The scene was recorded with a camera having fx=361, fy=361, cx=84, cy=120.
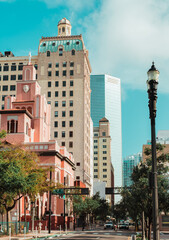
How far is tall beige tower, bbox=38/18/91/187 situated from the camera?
356 feet

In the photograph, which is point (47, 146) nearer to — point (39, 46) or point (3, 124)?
point (3, 124)

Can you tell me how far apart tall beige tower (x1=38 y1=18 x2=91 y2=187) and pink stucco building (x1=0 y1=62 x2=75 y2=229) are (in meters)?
23.1

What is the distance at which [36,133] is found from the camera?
7612 centimetres

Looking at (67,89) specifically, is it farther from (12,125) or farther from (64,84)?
(12,125)

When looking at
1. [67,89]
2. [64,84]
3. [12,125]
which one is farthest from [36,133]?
[64,84]

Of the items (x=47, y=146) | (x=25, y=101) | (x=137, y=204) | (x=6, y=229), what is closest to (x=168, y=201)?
(x=137, y=204)

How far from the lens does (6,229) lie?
129 feet

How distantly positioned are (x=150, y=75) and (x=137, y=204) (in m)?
17.2

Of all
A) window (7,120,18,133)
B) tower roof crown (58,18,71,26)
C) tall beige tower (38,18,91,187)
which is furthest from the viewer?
tower roof crown (58,18,71,26)

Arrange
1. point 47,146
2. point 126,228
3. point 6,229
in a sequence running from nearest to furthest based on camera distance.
A: 1. point 6,229
2. point 47,146
3. point 126,228

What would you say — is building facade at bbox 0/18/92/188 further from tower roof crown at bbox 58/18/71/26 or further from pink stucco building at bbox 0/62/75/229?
pink stucco building at bbox 0/62/75/229

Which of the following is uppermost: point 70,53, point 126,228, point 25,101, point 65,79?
point 70,53

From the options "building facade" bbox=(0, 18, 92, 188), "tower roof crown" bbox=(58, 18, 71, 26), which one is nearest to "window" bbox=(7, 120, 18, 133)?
"building facade" bbox=(0, 18, 92, 188)

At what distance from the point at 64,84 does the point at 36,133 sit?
39.4m
